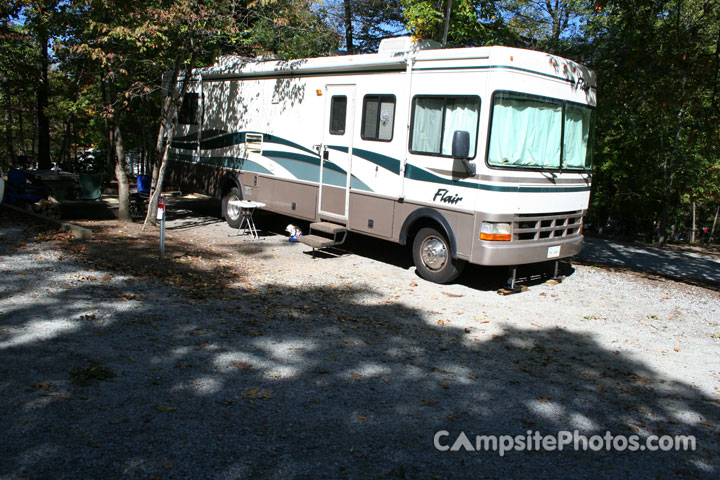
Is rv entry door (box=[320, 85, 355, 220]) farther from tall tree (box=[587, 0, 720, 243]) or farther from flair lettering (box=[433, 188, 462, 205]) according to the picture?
tall tree (box=[587, 0, 720, 243])

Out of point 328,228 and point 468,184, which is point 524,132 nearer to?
point 468,184

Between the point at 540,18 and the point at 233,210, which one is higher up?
the point at 540,18

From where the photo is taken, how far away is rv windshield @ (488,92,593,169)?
731 cm

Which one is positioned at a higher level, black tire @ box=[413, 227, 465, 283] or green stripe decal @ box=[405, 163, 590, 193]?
green stripe decal @ box=[405, 163, 590, 193]

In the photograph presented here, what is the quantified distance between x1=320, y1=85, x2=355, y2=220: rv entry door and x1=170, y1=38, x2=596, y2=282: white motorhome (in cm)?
2

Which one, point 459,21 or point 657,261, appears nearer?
point 657,261

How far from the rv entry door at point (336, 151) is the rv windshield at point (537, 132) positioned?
2607mm

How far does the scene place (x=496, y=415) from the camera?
165 inches

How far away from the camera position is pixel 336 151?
9.36m

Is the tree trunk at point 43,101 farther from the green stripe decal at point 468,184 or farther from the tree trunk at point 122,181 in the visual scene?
the green stripe decal at point 468,184

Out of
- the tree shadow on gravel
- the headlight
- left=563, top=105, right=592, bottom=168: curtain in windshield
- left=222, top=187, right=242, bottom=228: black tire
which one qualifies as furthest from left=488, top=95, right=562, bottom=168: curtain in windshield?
left=222, top=187, right=242, bottom=228: black tire

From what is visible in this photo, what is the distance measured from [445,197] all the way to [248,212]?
174 inches

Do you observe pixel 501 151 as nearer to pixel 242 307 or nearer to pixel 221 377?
pixel 242 307

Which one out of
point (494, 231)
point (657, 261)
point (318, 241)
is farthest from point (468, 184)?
point (657, 261)
